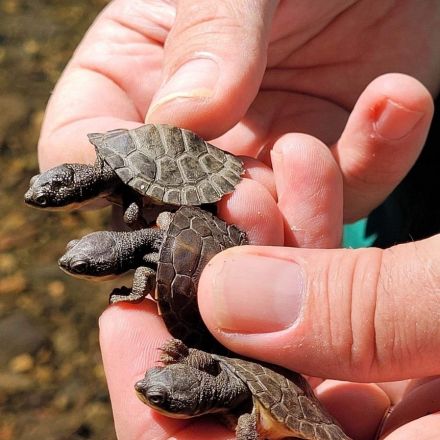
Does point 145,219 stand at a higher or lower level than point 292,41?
lower

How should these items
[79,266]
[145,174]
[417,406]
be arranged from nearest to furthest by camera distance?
[417,406]
[79,266]
[145,174]

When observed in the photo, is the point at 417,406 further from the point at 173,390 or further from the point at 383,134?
→ the point at 383,134

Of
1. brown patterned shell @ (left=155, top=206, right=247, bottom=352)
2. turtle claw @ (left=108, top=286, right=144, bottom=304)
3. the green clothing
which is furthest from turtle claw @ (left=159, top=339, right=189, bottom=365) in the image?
the green clothing

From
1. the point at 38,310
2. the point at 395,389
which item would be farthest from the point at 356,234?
the point at 38,310

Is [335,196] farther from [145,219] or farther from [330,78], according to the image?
[330,78]

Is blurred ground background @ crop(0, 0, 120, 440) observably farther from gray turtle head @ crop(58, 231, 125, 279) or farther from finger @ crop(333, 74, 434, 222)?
finger @ crop(333, 74, 434, 222)

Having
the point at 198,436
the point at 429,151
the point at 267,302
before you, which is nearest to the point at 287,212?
the point at 267,302
